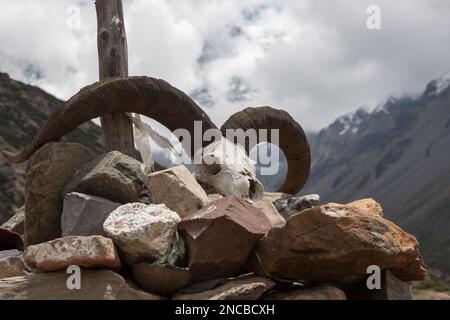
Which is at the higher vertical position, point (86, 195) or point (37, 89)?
point (37, 89)

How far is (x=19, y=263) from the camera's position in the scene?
795cm

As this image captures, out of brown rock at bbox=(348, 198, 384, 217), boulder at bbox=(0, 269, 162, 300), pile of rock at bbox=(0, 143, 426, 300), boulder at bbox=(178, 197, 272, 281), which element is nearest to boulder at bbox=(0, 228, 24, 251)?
pile of rock at bbox=(0, 143, 426, 300)

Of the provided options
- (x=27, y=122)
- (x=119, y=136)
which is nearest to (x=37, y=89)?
(x=27, y=122)

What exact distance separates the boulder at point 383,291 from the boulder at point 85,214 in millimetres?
3179

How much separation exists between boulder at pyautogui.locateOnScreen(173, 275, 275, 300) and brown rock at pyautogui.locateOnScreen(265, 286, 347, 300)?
0.59 ft

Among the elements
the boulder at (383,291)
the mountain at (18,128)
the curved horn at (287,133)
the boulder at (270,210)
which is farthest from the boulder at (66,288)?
the mountain at (18,128)

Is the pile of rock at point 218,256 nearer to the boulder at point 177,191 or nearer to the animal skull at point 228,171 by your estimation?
the boulder at point 177,191

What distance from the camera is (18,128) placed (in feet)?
313

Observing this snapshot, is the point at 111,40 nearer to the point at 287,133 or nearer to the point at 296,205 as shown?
the point at 287,133

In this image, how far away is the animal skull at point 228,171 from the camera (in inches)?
385

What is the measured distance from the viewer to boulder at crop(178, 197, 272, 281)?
704cm

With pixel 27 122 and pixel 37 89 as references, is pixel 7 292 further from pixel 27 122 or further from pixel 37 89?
pixel 37 89

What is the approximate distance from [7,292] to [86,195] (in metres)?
1.61
